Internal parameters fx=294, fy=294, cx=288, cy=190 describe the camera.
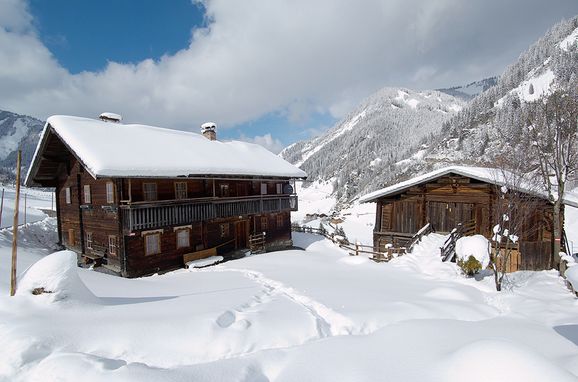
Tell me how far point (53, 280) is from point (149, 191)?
10.7 meters

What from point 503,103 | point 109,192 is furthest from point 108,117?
point 503,103

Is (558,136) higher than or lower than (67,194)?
higher

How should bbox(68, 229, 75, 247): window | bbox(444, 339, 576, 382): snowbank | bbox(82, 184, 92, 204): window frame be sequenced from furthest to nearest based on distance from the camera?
bbox(68, 229, 75, 247): window → bbox(82, 184, 92, 204): window frame → bbox(444, 339, 576, 382): snowbank

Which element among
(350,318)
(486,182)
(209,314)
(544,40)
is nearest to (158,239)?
(209,314)

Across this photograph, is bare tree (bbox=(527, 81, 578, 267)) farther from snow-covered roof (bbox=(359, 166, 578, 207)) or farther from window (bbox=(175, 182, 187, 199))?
window (bbox=(175, 182, 187, 199))

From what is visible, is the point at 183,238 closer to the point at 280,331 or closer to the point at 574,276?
the point at 280,331

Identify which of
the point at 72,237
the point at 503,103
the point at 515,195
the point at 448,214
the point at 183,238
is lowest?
the point at 72,237

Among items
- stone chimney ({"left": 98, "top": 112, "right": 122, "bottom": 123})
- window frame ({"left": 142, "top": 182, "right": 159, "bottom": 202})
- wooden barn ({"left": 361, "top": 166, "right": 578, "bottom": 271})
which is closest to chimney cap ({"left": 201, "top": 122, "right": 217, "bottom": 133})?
stone chimney ({"left": 98, "top": 112, "right": 122, "bottom": 123})

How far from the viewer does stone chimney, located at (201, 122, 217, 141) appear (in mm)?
27094

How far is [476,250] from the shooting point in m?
13.5

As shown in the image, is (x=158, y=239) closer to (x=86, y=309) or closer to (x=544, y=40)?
(x=86, y=309)

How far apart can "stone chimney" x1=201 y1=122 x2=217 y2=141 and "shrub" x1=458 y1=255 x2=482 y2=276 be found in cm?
2171

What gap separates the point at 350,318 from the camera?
315 inches

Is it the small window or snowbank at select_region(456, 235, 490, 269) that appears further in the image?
the small window
